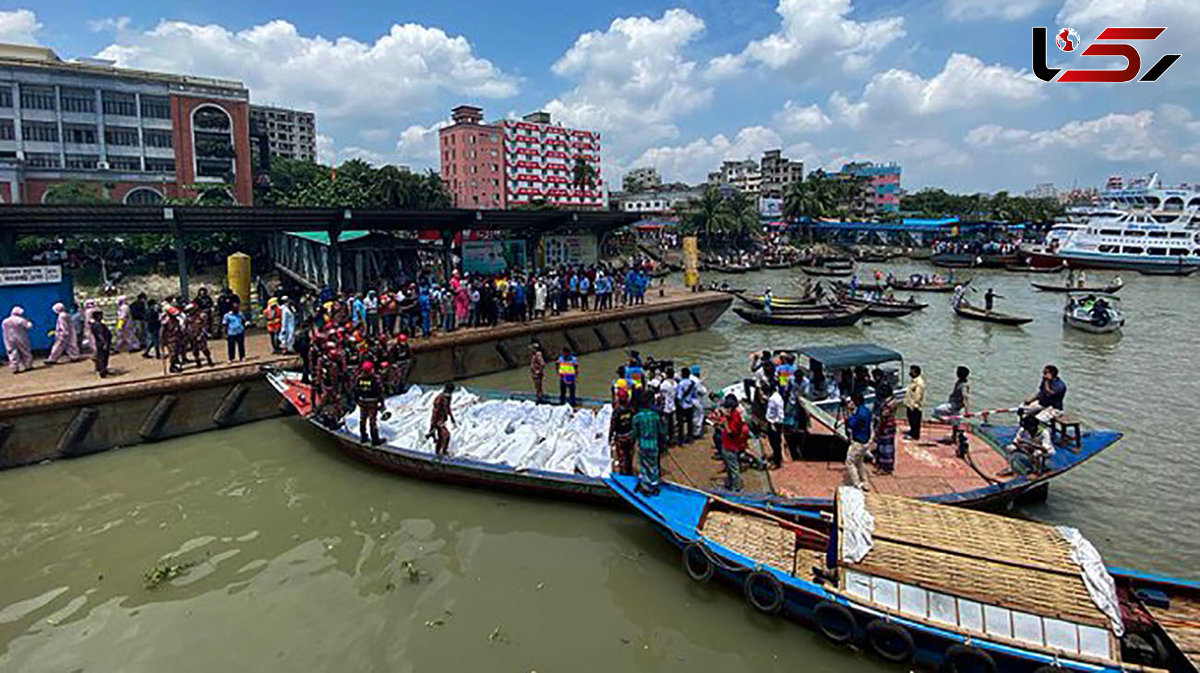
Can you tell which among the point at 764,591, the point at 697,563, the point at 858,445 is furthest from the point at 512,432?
the point at 858,445

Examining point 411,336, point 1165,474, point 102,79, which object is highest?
point 102,79

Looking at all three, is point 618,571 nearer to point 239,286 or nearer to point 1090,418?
point 1090,418

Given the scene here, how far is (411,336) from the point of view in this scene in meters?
19.2

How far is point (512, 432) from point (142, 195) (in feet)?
200

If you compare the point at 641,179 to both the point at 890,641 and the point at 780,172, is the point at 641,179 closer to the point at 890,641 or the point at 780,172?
the point at 780,172

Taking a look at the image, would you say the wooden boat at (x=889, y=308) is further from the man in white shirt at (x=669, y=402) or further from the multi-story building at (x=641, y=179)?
the multi-story building at (x=641, y=179)

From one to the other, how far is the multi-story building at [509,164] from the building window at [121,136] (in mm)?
38811

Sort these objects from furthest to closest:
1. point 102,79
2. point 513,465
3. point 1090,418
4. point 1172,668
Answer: point 102,79, point 1090,418, point 513,465, point 1172,668

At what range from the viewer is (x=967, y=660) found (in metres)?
6.57

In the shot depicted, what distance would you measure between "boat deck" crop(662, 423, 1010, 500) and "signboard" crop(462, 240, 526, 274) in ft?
57.7

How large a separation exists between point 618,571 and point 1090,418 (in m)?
14.7

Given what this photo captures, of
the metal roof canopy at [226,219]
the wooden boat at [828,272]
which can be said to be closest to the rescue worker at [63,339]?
the metal roof canopy at [226,219]

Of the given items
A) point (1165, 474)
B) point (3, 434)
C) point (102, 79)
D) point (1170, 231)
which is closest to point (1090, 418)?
point (1165, 474)

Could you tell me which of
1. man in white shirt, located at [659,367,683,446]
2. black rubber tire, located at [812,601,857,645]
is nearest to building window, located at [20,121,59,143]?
man in white shirt, located at [659,367,683,446]
